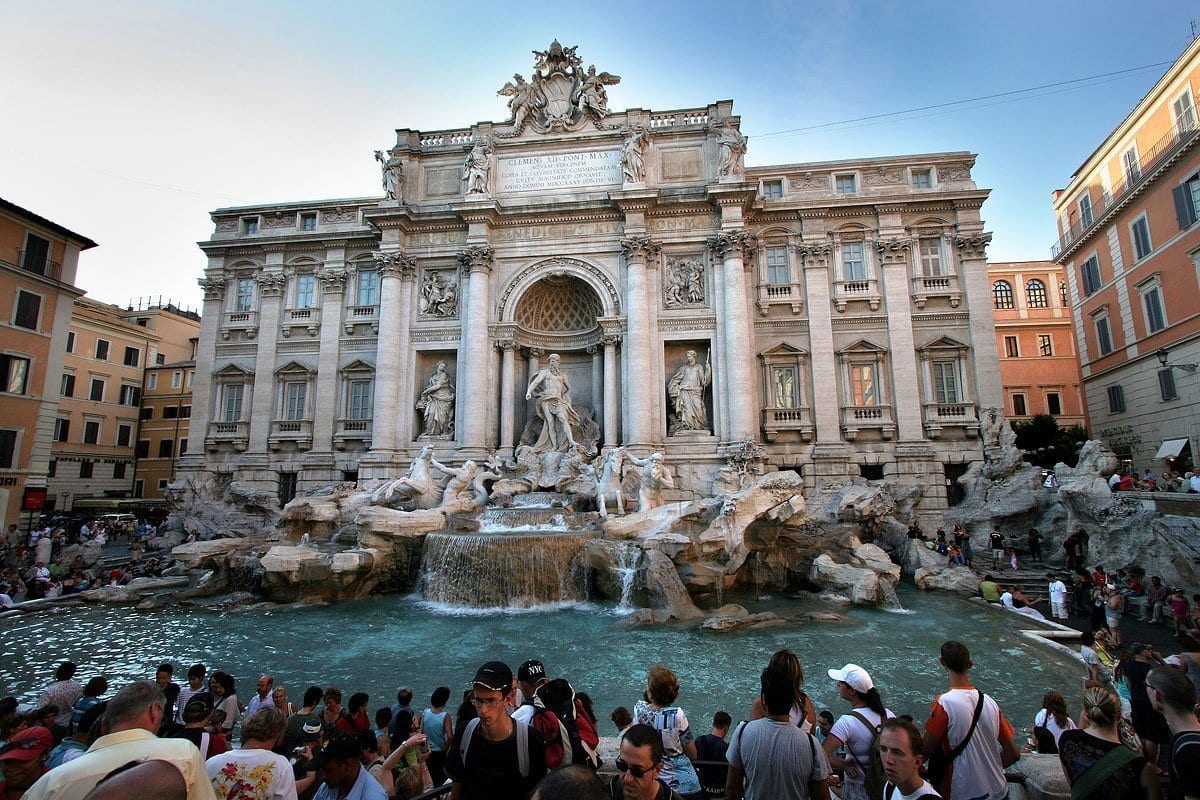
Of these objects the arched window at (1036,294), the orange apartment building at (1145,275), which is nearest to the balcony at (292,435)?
the orange apartment building at (1145,275)

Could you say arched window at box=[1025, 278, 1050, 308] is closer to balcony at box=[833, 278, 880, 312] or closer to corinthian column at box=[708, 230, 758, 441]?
balcony at box=[833, 278, 880, 312]

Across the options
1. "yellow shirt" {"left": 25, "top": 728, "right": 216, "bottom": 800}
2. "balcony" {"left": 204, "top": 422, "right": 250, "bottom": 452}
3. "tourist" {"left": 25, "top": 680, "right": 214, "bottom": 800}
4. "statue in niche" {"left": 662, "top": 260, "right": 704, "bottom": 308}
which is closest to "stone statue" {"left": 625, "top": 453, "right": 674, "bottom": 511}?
"statue in niche" {"left": 662, "top": 260, "right": 704, "bottom": 308}

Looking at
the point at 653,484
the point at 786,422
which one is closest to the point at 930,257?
the point at 786,422

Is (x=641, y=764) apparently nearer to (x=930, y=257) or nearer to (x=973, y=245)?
(x=930, y=257)

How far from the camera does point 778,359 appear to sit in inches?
859

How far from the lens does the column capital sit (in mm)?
21016

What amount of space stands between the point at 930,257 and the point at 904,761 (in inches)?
913

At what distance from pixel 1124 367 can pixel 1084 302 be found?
414cm

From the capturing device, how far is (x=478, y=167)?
72.9 ft

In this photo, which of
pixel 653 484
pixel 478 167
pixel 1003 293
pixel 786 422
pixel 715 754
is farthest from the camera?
pixel 1003 293

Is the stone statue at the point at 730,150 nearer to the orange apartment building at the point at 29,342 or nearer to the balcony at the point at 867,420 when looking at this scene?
the balcony at the point at 867,420

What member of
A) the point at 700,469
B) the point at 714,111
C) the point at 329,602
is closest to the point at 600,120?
the point at 714,111

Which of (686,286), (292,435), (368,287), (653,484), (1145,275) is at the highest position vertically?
(368,287)

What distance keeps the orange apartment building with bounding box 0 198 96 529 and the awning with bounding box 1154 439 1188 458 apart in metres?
36.9
